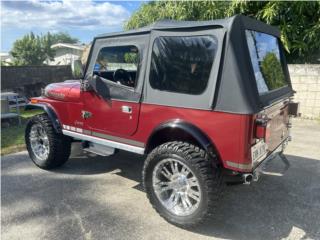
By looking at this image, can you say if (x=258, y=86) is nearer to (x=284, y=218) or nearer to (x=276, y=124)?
(x=276, y=124)

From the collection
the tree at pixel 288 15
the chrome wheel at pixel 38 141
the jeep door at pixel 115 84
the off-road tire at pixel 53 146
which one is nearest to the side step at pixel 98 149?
the jeep door at pixel 115 84

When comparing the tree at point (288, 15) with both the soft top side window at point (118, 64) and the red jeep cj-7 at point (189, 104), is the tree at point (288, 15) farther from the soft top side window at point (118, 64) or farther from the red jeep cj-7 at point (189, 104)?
the soft top side window at point (118, 64)

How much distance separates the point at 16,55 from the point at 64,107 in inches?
1681

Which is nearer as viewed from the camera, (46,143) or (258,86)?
(258,86)

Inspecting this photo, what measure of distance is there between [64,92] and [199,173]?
103 inches

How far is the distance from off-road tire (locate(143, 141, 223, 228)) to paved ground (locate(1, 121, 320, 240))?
141 mm

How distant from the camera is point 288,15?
9.26 m

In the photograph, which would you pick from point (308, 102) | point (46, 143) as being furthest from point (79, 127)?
point (308, 102)

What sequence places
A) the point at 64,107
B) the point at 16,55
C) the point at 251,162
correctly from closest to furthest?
the point at 251,162 < the point at 64,107 < the point at 16,55

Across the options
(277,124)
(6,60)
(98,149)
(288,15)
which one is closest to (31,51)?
(6,60)

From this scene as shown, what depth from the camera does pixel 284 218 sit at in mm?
3512

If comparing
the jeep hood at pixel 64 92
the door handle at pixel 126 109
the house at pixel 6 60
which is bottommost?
the door handle at pixel 126 109

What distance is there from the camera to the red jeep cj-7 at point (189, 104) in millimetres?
3012

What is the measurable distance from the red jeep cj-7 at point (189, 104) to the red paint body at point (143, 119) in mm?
11
